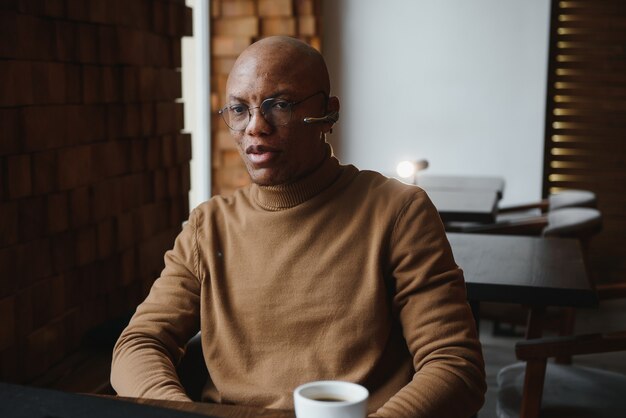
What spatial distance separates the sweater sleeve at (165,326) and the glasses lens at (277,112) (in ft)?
1.04

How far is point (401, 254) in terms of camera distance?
5.24 feet

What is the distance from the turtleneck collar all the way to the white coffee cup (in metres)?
0.69

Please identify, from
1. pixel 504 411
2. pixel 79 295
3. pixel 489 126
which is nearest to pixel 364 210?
pixel 504 411

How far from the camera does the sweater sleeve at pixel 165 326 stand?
5.31 feet

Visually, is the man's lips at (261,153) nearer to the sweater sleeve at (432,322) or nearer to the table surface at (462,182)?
the sweater sleeve at (432,322)

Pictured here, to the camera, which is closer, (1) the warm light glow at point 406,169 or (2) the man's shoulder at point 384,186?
(2) the man's shoulder at point 384,186

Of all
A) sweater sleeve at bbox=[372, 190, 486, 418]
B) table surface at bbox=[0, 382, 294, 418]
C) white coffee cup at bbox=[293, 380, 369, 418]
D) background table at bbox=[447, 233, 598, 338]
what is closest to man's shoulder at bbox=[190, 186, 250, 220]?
sweater sleeve at bbox=[372, 190, 486, 418]

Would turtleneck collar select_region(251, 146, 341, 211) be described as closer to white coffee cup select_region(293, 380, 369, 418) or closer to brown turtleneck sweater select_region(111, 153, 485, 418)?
brown turtleneck sweater select_region(111, 153, 485, 418)

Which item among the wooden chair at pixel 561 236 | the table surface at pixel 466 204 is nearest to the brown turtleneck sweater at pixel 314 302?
the wooden chair at pixel 561 236

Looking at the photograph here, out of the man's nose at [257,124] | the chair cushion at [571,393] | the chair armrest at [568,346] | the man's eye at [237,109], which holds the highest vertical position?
the man's eye at [237,109]

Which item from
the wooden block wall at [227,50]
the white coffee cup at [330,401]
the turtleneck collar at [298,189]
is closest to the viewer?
the white coffee cup at [330,401]

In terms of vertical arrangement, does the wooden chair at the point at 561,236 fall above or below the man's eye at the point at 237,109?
below

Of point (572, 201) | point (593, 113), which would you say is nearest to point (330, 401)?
point (572, 201)

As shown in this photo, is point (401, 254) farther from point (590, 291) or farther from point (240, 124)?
point (590, 291)
